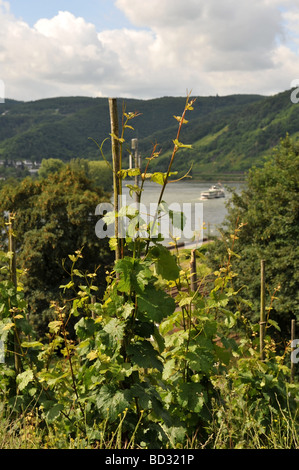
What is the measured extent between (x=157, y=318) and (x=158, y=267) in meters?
0.36

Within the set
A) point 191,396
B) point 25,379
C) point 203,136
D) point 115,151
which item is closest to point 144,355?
point 191,396

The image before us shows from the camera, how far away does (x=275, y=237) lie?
683 inches

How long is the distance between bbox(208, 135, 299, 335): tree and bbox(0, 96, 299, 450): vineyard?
1151 centimetres

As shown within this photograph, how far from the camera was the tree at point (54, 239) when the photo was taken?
1850 centimetres

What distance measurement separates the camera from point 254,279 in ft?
55.7

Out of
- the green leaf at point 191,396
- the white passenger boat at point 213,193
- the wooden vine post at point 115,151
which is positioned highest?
the wooden vine post at point 115,151

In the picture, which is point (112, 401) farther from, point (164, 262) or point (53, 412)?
point (164, 262)

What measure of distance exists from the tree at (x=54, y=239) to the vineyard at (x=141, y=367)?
1453cm

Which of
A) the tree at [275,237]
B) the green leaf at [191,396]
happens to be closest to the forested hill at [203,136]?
the tree at [275,237]

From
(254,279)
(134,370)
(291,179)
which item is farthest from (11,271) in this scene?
(291,179)
